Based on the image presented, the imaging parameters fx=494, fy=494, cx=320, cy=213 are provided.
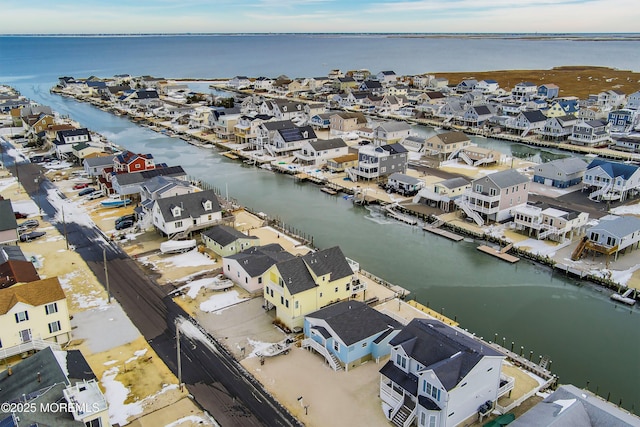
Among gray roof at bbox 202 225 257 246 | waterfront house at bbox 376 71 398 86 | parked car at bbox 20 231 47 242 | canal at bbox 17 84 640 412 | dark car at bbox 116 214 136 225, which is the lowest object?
canal at bbox 17 84 640 412

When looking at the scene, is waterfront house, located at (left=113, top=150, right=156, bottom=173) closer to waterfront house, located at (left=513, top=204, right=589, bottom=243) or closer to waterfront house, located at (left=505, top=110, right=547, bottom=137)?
waterfront house, located at (left=513, top=204, right=589, bottom=243)

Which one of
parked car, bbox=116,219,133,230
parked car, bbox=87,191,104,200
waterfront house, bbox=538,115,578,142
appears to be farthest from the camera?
waterfront house, bbox=538,115,578,142

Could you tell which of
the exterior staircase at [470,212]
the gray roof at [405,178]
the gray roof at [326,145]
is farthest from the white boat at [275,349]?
the gray roof at [326,145]

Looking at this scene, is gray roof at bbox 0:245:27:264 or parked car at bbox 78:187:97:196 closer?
gray roof at bbox 0:245:27:264

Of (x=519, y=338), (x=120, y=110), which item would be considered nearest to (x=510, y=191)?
(x=519, y=338)

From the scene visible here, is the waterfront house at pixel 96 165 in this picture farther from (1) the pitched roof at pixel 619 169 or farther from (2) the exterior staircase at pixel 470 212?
(1) the pitched roof at pixel 619 169

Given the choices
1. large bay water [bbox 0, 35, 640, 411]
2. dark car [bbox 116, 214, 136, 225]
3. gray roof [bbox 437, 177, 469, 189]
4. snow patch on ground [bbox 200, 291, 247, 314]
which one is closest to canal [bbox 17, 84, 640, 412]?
large bay water [bbox 0, 35, 640, 411]

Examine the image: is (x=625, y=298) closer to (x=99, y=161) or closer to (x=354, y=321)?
(x=354, y=321)
